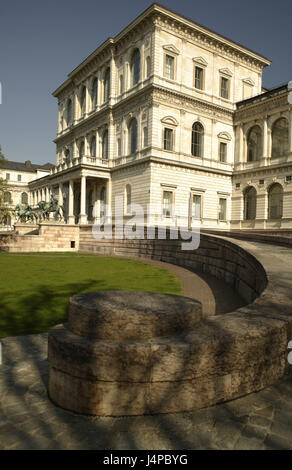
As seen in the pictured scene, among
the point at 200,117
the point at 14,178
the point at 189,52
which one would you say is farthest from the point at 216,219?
the point at 14,178

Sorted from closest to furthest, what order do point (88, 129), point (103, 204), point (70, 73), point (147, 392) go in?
point (147, 392) → point (103, 204) → point (88, 129) → point (70, 73)

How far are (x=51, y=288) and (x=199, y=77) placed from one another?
3276 centimetres

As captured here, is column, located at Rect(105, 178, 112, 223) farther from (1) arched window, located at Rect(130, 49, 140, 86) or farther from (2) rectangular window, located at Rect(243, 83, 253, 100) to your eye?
(2) rectangular window, located at Rect(243, 83, 253, 100)

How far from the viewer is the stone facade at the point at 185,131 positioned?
32.5 metres

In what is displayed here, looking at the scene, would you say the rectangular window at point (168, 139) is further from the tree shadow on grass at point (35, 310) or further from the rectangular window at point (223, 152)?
the tree shadow on grass at point (35, 310)

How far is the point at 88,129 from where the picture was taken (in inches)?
1713

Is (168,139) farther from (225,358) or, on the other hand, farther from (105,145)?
(225,358)

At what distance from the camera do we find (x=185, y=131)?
34219mm

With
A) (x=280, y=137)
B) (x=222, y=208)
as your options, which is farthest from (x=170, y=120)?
(x=280, y=137)

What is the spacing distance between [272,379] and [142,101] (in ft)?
109

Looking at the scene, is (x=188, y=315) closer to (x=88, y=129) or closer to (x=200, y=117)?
(x=200, y=117)

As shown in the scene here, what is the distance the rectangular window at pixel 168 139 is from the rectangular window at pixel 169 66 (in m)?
5.39

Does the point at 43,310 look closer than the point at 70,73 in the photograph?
Yes

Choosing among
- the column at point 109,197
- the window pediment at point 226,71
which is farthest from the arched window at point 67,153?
the window pediment at point 226,71
